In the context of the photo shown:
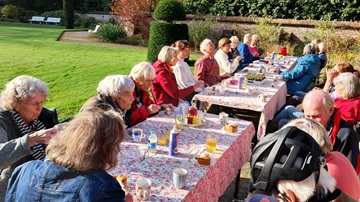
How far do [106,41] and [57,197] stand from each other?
15.3 m

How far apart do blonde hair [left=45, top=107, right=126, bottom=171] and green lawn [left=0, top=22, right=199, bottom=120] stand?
4384 mm

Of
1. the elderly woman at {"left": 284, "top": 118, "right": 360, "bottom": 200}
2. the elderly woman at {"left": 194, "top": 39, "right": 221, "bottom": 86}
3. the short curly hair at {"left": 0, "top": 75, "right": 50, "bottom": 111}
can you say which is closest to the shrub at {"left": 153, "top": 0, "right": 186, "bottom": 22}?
the elderly woman at {"left": 194, "top": 39, "right": 221, "bottom": 86}

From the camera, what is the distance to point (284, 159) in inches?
63.5

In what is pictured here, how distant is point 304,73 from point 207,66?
1977 millimetres

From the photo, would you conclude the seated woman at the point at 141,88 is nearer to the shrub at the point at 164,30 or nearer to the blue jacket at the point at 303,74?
the blue jacket at the point at 303,74

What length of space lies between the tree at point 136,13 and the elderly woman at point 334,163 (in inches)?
586

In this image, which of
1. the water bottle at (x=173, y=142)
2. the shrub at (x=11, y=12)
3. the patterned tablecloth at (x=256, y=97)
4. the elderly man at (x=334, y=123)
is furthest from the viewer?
the shrub at (x=11, y=12)

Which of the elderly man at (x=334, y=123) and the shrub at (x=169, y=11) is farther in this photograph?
the shrub at (x=169, y=11)

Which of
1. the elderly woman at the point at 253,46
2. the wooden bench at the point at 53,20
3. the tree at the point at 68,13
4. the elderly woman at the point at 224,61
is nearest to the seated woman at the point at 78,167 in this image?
the elderly woman at the point at 224,61

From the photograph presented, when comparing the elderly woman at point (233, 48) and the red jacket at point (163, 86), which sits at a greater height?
the elderly woman at point (233, 48)

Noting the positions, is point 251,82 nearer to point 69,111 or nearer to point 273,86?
point 273,86

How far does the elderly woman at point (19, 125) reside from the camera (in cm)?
249

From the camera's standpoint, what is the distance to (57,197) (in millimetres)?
1660

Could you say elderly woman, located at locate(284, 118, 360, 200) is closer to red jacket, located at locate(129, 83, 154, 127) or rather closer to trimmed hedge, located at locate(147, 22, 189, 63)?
red jacket, located at locate(129, 83, 154, 127)
